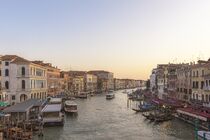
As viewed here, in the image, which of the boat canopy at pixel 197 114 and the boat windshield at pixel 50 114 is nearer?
the boat canopy at pixel 197 114

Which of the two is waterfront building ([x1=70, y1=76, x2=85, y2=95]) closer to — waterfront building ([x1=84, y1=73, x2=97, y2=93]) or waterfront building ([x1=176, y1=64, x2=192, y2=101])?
waterfront building ([x1=84, y1=73, x2=97, y2=93])

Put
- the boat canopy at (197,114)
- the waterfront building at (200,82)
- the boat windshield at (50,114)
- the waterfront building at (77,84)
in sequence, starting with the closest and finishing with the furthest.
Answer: the boat canopy at (197,114), the boat windshield at (50,114), the waterfront building at (200,82), the waterfront building at (77,84)

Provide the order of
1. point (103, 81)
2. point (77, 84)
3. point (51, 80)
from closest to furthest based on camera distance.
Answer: point (51, 80) → point (77, 84) → point (103, 81)

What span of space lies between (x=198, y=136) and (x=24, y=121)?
14735 mm

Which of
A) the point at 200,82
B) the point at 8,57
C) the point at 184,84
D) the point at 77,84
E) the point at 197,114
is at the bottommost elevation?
A: the point at 197,114

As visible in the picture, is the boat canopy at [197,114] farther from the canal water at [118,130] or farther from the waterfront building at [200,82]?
the waterfront building at [200,82]

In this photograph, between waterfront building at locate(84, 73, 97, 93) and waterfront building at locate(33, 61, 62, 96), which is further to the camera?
waterfront building at locate(84, 73, 97, 93)

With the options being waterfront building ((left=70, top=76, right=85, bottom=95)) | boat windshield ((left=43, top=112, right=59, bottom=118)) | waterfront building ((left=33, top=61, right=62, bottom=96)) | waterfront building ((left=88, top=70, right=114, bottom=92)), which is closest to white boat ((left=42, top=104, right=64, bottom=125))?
boat windshield ((left=43, top=112, right=59, bottom=118))

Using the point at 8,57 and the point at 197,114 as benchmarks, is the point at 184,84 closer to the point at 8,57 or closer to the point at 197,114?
the point at 197,114

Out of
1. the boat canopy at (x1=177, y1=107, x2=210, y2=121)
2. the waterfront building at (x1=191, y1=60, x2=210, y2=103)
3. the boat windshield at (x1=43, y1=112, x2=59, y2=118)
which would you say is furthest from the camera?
the waterfront building at (x1=191, y1=60, x2=210, y2=103)

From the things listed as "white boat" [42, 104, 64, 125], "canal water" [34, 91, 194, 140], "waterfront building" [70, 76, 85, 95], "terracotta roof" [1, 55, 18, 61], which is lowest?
"canal water" [34, 91, 194, 140]

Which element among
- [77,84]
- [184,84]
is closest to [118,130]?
[184,84]

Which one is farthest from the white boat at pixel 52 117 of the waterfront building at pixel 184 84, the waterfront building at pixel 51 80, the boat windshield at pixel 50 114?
the waterfront building at pixel 51 80

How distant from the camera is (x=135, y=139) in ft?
91.1
